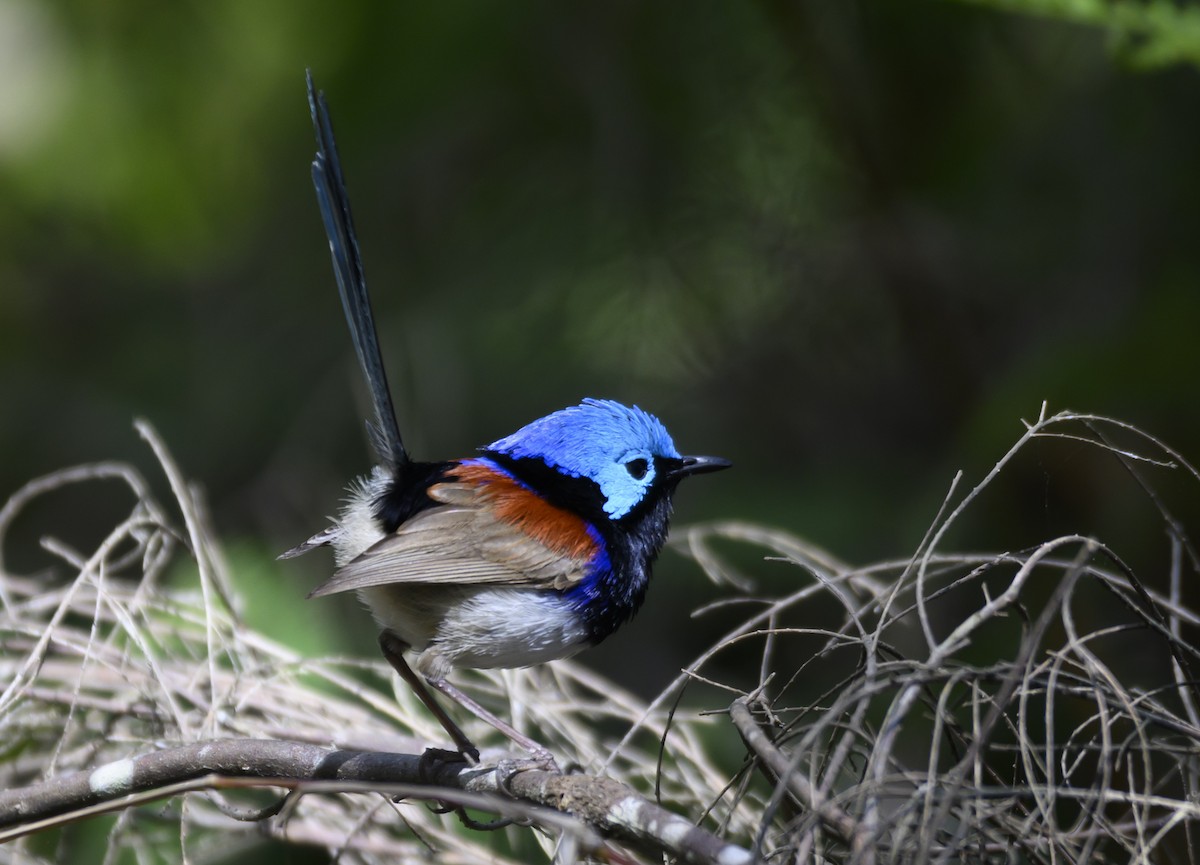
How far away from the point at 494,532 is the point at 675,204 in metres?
2.35

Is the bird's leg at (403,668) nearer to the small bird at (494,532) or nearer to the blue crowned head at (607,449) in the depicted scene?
the small bird at (494,532)

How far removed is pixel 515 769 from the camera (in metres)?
2.22

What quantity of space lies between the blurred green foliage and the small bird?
4.39 feet

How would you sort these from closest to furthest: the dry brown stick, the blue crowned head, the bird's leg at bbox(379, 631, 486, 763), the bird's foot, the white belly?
the dry brown stick, the bird's foot, the white belly, the bird's leg at bbox(379, 631, 486, 763), the blue crowned head

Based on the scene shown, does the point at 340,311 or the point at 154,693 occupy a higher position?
the point at 340,311

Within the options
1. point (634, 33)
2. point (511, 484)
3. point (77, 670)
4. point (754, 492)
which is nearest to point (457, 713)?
point (511, 484)

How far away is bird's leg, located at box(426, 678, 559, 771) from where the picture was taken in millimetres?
2400

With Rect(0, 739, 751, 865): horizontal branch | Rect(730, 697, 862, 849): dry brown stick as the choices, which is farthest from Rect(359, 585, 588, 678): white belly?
Rect(730, 697, 862, 849): dry brown stick

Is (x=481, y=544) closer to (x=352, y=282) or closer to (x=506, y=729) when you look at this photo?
(x=506, y=729)

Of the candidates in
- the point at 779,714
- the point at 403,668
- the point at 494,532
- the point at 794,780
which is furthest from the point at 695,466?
the point at 794,780

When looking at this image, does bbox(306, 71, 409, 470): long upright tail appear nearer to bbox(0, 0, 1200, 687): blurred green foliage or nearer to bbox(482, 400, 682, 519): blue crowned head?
bbox(482, 400, 682, 519): blue crowned head

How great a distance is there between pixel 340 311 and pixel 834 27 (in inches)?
100

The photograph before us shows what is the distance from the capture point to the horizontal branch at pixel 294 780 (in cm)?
184

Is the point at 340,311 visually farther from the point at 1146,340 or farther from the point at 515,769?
the point at 515,769
